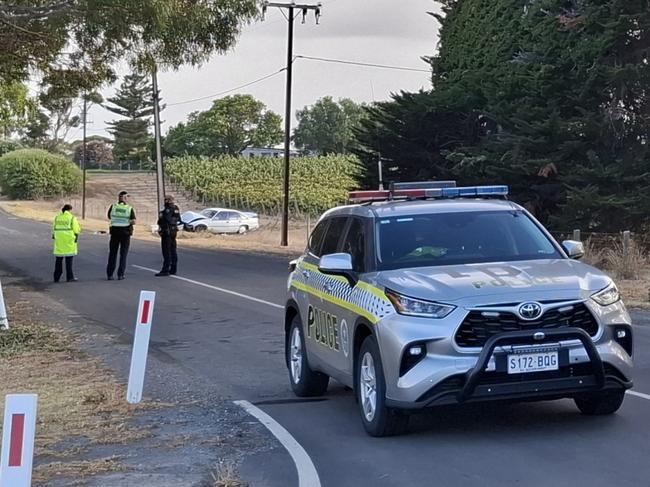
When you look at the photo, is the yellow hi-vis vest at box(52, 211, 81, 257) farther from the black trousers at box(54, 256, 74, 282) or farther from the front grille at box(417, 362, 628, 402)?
the front grille at box(417, 362, 628, 402)

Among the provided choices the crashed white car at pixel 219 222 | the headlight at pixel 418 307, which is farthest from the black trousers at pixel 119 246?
the crashed white car at pixel 219 222

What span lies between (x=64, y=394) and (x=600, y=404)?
16.7 feet

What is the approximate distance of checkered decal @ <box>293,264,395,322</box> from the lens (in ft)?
23.6

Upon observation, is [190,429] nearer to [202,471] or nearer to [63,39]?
[202,471]

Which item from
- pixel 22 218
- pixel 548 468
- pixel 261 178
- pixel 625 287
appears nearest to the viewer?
pixel 548 468

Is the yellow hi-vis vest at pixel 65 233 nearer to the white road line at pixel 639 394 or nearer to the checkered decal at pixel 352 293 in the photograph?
the checkered decal at pixel 352 293

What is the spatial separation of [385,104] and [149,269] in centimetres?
1316

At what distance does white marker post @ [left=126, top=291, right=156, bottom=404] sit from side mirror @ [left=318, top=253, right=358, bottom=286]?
2034mm

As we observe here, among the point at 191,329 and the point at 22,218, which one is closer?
the point at 191,329

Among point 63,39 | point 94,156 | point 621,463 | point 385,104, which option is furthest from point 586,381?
point 94,156

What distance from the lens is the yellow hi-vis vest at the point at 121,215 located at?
22.1 m

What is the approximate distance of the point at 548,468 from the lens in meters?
6.42

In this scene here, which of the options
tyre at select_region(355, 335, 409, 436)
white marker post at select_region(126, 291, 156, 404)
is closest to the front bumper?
tyre at select_region(355, 335, 409, 436)

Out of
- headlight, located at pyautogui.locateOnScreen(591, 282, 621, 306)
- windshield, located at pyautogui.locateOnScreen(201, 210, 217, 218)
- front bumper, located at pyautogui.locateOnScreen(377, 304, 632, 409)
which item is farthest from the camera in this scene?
windshield, located at pyautogui.locateOnScreen(201, 210, 217, 218)
